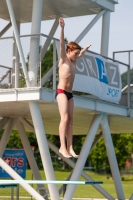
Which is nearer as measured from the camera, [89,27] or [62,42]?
[62,42]

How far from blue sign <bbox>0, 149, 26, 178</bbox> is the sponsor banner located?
5.79 m

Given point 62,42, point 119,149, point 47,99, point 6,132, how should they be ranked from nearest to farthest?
point 62,42
point 47,99
point 6,132
point 119,149

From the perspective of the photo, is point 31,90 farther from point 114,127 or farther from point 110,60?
point 114,127

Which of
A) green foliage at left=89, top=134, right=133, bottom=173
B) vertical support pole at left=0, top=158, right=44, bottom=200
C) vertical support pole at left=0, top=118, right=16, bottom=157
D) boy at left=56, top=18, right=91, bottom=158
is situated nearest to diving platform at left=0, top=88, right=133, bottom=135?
vertical support pole at left=0, top=118, right=16, bottom=157

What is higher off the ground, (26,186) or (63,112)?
(63,112)

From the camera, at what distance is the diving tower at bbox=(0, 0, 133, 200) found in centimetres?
2111

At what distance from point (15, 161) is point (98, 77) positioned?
Result: 21.9 ft

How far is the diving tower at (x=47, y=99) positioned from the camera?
21109mm

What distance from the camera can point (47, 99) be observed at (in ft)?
68.3

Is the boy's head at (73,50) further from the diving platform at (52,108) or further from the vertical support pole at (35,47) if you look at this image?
the vertical support pole at (35,47)

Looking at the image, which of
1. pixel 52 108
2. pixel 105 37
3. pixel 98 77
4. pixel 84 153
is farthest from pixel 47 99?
pixel 105 37

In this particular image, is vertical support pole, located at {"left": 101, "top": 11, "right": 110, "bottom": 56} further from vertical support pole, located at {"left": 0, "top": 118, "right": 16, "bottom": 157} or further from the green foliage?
the green foliage

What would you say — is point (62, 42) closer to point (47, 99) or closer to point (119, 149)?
point (47, 99)

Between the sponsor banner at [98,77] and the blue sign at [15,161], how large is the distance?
19.0 ft
